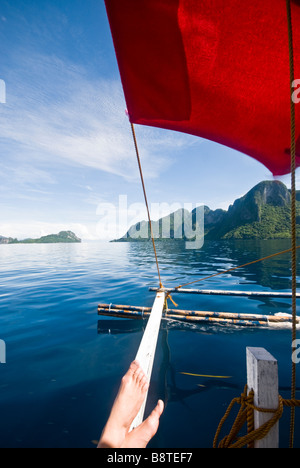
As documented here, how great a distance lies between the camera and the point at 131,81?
2107mm

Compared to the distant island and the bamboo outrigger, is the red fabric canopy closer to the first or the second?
the bamboo outrigger

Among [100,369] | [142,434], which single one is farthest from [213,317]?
[142,434]

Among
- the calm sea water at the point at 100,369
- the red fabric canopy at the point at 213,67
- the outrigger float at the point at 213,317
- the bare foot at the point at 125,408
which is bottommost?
the calm sea water at the point at 100,369

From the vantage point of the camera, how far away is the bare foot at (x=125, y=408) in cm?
192

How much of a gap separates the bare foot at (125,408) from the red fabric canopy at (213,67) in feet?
11.0

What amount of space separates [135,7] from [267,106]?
1545 millimetres

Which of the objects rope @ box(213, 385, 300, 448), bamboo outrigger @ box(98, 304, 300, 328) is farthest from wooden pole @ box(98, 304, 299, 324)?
rope @ box(213, 385, 300, 448)

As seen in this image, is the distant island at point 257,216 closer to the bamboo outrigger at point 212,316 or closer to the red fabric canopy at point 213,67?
Result: the bamboo outrigger at point 212,316

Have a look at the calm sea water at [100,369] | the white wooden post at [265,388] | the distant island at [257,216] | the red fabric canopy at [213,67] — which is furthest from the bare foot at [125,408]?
the distant island at [257,216]

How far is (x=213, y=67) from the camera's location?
77.9 inches

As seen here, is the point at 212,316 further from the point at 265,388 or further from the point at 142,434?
the point at 265,388

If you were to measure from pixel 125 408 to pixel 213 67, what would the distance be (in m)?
3.78

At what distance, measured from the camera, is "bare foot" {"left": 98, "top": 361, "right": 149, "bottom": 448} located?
1920 mm
